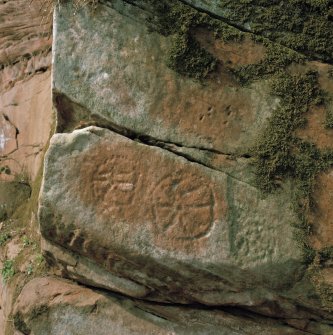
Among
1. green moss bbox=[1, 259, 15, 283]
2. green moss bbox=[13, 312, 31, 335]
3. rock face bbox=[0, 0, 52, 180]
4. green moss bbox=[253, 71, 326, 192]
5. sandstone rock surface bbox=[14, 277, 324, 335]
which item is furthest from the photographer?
rock face bbox=[0, 0, 52, 180]

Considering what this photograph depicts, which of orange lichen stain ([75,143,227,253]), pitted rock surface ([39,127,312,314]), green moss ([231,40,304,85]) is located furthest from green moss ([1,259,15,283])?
green moss ([231,40,304,85])

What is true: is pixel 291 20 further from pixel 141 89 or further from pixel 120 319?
pixel 120 319

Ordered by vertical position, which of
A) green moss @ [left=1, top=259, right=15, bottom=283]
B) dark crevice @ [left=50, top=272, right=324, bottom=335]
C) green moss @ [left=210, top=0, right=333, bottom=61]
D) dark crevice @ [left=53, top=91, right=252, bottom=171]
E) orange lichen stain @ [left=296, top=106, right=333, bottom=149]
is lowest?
green moss @ [left=1, top=259, right=15, bottom=283]

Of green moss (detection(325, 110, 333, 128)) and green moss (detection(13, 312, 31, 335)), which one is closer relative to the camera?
green moss (detection(325, 110, 333, 128))

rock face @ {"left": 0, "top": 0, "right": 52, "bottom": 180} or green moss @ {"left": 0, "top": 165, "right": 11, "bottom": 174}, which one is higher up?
rock face @ {"left": 0, "top": 0, "right": 52, "bottom": 180}

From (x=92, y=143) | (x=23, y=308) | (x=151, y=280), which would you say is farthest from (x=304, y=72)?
(x=23, y=308)

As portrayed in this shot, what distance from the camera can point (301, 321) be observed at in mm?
3697

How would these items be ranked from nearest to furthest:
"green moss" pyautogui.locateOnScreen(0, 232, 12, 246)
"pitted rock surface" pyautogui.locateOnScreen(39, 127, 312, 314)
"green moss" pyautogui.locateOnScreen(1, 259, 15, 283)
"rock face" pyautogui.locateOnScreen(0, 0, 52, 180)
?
"pitted rock surface" pyautogui.locateOnScreen(39, 127, 312, 314) < "green moss" pyautogui.locateOnScreen(1, 259, 15, 283) < "green moss" pyautogui.locateOnScreen(0, 232, 12, 246) < "rock face" pyautogui.locateOnScreen(0, 0, 52, 180)

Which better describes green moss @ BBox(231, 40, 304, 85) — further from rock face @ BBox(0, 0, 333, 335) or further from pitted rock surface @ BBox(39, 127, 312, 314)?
pitted rock surface @ BBox(39, 127, 312, 314)

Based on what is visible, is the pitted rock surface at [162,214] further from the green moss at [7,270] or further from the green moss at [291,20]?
the green moss at [7,270]

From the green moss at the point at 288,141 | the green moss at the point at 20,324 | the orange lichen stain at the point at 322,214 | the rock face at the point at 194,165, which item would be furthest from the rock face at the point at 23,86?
the orange lichen stain at the point at 322,214

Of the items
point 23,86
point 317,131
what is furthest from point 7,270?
point 317,131

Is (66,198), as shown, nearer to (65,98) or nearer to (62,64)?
(65,98)

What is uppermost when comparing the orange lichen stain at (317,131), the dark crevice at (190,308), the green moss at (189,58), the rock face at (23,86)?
the green moss at (189,58)
